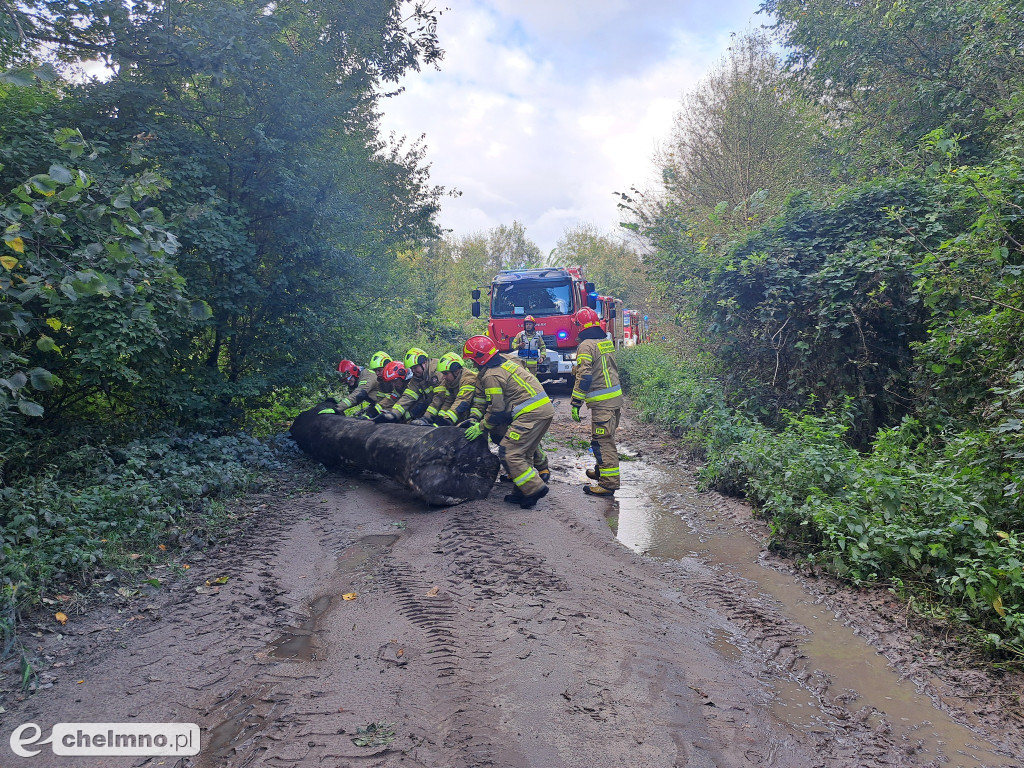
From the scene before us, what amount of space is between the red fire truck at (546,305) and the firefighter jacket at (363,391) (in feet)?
16.7

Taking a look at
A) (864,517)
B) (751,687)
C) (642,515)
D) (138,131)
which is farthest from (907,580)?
(138,131)

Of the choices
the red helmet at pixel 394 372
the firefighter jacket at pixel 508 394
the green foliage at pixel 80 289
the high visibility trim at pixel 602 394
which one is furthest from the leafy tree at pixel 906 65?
the green foliage at pixel 80 289

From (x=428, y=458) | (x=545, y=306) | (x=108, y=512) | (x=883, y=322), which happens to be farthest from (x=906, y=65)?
(x=108, y=512)

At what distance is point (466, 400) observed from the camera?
6.93 meters

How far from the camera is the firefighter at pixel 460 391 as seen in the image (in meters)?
6.85

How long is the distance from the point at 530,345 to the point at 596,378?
5771 mm

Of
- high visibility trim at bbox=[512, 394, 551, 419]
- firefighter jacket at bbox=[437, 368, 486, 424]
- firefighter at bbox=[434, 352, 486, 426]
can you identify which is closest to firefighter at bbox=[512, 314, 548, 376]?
firefighter at bbox=[434, 352, 486, 426]

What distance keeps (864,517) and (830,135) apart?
10293 millimetres

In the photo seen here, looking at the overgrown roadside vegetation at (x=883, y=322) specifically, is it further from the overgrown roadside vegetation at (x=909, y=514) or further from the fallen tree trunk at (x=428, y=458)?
the fallen tree trunk at (x=428, y=458)

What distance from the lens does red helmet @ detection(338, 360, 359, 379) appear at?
8914 millimetres

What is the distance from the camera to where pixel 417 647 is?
346 cm

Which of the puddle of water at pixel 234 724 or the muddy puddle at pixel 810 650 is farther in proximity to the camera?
the muddy puddle at pixel 810 650

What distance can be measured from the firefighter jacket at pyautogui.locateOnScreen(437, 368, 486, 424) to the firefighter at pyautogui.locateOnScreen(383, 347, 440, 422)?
50 cm

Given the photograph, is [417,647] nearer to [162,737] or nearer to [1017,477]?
[162,737]
